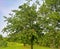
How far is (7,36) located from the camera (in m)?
35.0

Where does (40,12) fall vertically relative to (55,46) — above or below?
above

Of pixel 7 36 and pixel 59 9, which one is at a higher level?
pixel 59 9

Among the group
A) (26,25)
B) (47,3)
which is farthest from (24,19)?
(47,3)

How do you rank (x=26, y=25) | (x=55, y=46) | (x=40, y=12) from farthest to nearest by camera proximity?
1. (x=55, y=46)
2. (x=40, y=12)
3. (x=26, y=25)

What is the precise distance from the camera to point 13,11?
118 feet

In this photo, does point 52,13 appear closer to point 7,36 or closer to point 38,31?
point 38,31

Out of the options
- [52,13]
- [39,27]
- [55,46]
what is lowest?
[55,46]

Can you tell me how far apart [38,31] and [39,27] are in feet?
2.14

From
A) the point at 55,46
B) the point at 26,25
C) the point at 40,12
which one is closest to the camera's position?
the point at 26,25

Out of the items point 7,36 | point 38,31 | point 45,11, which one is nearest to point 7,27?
point 7,36

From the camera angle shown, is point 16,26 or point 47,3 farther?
point 47,3

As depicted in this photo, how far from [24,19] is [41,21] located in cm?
267

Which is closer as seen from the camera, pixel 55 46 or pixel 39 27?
pixel 39 27

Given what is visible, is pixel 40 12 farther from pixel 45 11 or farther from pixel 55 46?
pixel 55 46
